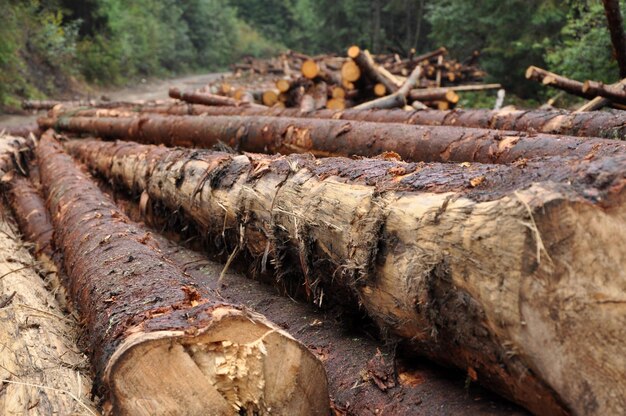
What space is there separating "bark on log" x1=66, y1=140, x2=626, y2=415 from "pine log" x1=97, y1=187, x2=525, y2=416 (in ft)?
0.40

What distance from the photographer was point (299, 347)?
1.95 m

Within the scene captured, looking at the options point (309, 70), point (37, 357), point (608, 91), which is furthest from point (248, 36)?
point (37, 357)

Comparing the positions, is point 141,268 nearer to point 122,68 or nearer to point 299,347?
point 299,347

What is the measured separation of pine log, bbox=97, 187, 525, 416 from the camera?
2092 millimetres

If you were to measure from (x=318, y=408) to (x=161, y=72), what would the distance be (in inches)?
1128

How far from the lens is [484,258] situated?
5.68ft

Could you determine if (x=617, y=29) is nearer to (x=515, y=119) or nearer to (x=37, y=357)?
(x=515, y=119)

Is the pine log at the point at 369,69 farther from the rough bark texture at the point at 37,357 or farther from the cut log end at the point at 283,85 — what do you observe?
the rough bark texture at the point at 37,357

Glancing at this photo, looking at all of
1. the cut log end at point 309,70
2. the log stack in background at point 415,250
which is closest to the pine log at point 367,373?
the log stack in background at point 415,250

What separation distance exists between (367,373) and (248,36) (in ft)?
139

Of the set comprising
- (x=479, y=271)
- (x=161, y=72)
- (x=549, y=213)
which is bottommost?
(x=161, y=72)

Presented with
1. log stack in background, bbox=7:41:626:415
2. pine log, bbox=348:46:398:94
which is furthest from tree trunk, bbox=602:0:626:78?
pine log, bbox=348:46:398:94

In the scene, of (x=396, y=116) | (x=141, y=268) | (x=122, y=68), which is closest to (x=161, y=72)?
(x=122, y=68)

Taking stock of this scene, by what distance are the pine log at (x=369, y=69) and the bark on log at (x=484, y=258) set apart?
301 inches
